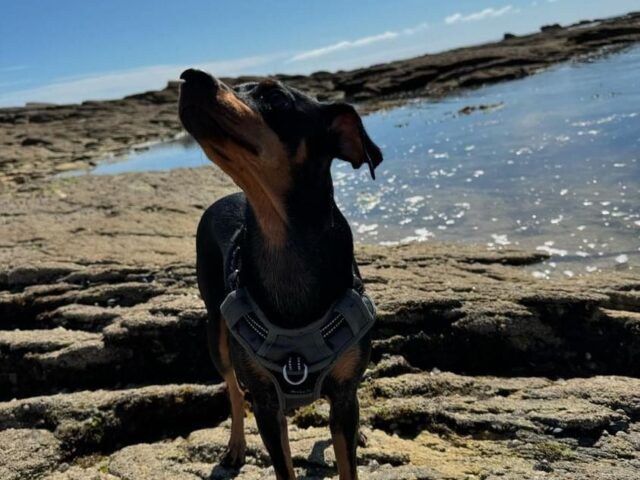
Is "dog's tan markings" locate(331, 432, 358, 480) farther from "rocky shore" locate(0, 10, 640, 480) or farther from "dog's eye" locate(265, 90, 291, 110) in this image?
"dog's eye" locate(265, 90, 291, 110)

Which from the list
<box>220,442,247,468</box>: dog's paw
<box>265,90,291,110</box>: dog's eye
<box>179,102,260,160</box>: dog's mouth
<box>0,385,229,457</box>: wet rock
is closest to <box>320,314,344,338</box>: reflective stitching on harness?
<box>179,102,260,160</box>: dog's mouth

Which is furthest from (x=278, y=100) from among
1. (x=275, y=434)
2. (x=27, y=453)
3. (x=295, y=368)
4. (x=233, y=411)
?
(x=27, y=453)

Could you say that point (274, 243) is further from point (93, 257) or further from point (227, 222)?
point (93, 257)

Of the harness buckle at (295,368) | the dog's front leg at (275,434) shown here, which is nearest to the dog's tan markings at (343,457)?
the dog's front leg at (275,434)

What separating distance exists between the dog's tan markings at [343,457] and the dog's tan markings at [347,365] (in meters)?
0.31

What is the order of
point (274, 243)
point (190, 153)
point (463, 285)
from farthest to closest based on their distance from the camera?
point (190, 153), point (463, 285), point (274, 243)

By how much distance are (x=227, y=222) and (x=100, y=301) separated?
2259 mm

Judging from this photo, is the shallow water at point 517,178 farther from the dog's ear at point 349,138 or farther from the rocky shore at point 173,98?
the rocky shore at point 173,98

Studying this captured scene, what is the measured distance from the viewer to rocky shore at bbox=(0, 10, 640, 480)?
3615 millimetres

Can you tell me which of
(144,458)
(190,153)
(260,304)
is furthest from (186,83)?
(190,153)

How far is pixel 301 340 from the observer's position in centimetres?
303

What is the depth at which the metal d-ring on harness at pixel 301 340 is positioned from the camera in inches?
119

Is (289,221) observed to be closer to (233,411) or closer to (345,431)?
(345,431)

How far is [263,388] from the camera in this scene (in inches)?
125
